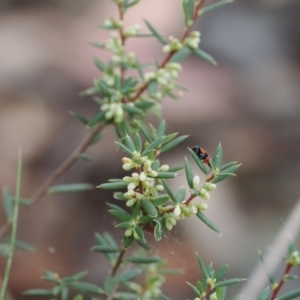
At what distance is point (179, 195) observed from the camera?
2.44 ft

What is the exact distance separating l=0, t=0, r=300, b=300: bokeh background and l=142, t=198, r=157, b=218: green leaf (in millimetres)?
960

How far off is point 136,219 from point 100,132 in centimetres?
40

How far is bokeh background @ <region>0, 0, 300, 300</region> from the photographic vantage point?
210 cm

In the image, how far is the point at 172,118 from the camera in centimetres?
244

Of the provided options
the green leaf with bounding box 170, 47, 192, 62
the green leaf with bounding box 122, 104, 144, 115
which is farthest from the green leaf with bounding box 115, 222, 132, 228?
the green leaf with bounding box 170, 47, 192, 62

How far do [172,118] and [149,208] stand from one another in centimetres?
176

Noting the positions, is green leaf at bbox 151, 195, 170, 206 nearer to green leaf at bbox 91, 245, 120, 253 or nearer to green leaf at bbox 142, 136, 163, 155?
green leaf at bbox 142, 136, 163, 155

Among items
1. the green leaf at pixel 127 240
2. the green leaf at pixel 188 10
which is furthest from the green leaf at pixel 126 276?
the green leaf at pixel 188 10

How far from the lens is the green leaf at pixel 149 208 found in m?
0.69

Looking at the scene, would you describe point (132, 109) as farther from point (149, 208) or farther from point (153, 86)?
point (149, 208)

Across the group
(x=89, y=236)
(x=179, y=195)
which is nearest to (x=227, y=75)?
(x=89, y=236)

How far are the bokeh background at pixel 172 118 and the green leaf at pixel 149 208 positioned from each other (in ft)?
3.15

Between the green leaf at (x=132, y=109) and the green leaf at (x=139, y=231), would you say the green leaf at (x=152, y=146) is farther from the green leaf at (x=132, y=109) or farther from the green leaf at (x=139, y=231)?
the green leaf at (x=132, y=109)

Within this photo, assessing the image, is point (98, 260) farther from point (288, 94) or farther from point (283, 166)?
point (288, 94)
